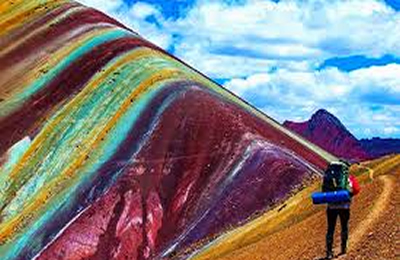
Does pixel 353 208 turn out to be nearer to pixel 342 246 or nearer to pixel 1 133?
pixel 342 246

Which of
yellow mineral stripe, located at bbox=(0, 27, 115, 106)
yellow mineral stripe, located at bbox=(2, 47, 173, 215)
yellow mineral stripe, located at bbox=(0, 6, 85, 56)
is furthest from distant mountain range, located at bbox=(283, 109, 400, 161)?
yellow mineral stripe, located at bbox=(0, 27, 115, 106)

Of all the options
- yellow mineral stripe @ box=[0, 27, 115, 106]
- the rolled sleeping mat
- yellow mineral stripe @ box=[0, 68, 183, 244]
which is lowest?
yellow mineral stripe @ box=[0, 68, 183, 244]

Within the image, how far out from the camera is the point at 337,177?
23094 millimetres

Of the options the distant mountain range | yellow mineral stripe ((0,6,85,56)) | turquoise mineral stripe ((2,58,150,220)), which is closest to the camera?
turquoise mineral stripe ((2,58,150,220))

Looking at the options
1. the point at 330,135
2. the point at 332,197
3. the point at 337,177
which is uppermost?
the point at 337,177

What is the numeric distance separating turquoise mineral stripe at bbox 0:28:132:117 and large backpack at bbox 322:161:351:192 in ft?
143

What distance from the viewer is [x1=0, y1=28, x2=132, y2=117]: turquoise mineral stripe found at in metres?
63.8

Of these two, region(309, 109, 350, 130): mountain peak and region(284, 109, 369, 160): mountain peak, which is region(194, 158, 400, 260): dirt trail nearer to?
region(284, 109, 369, 160): mountain peak

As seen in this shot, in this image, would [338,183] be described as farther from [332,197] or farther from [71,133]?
[71,133]

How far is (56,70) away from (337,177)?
152 feet

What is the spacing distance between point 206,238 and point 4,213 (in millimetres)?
14551

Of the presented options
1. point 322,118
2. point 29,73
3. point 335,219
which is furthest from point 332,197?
point 322,118

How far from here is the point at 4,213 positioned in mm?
53781

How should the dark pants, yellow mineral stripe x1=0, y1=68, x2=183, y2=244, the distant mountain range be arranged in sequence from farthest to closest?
the distant mountain range < yellow mineral stripe x1=0, y1=68, x2=183, y2=244 < the dark pants
